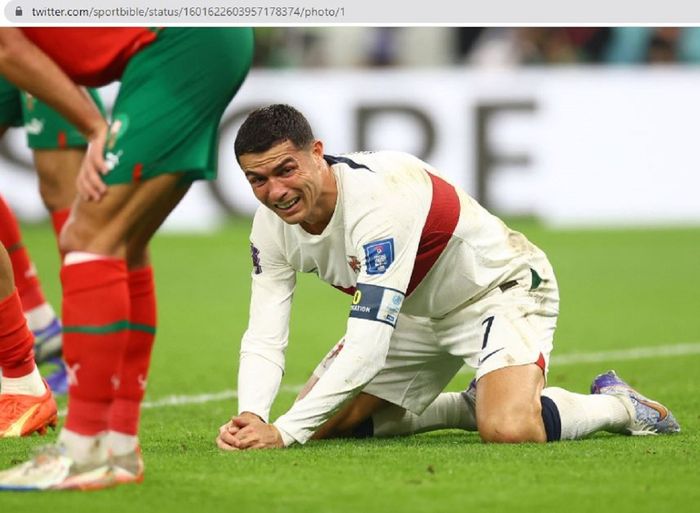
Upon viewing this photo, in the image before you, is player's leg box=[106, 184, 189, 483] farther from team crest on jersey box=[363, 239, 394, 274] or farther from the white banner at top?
the white banner at top

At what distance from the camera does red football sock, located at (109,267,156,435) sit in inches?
161

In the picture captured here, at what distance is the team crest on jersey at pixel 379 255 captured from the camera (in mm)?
4840

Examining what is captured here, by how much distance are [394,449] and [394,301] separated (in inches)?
20.5

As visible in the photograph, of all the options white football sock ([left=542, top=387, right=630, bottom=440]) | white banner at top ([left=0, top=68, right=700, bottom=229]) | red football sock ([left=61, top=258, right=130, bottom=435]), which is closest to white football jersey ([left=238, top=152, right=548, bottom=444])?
white football sock ([left=542, top=387, right=630, bottom=440])

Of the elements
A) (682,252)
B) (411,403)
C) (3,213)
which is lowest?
(682,252)

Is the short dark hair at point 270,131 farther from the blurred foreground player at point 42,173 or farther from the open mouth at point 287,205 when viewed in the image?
the blurred foreground player at point 42,173

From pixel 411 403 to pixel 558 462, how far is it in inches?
44.6

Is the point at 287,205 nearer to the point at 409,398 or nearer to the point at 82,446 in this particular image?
the point at 409,398

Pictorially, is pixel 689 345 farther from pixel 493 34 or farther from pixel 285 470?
pixel 493 34

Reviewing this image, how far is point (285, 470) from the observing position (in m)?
4.34

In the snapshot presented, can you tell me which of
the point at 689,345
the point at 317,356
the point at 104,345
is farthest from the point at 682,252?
the point at 104,345

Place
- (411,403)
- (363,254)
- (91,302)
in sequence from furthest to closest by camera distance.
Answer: (411,403)
(363,254)
(91,302)

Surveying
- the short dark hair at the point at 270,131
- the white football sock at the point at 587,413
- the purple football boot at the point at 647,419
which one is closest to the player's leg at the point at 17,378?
the short dark hair at the point at 270,131

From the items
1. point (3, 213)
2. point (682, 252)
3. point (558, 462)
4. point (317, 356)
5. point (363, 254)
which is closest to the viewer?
point (558, 462)
